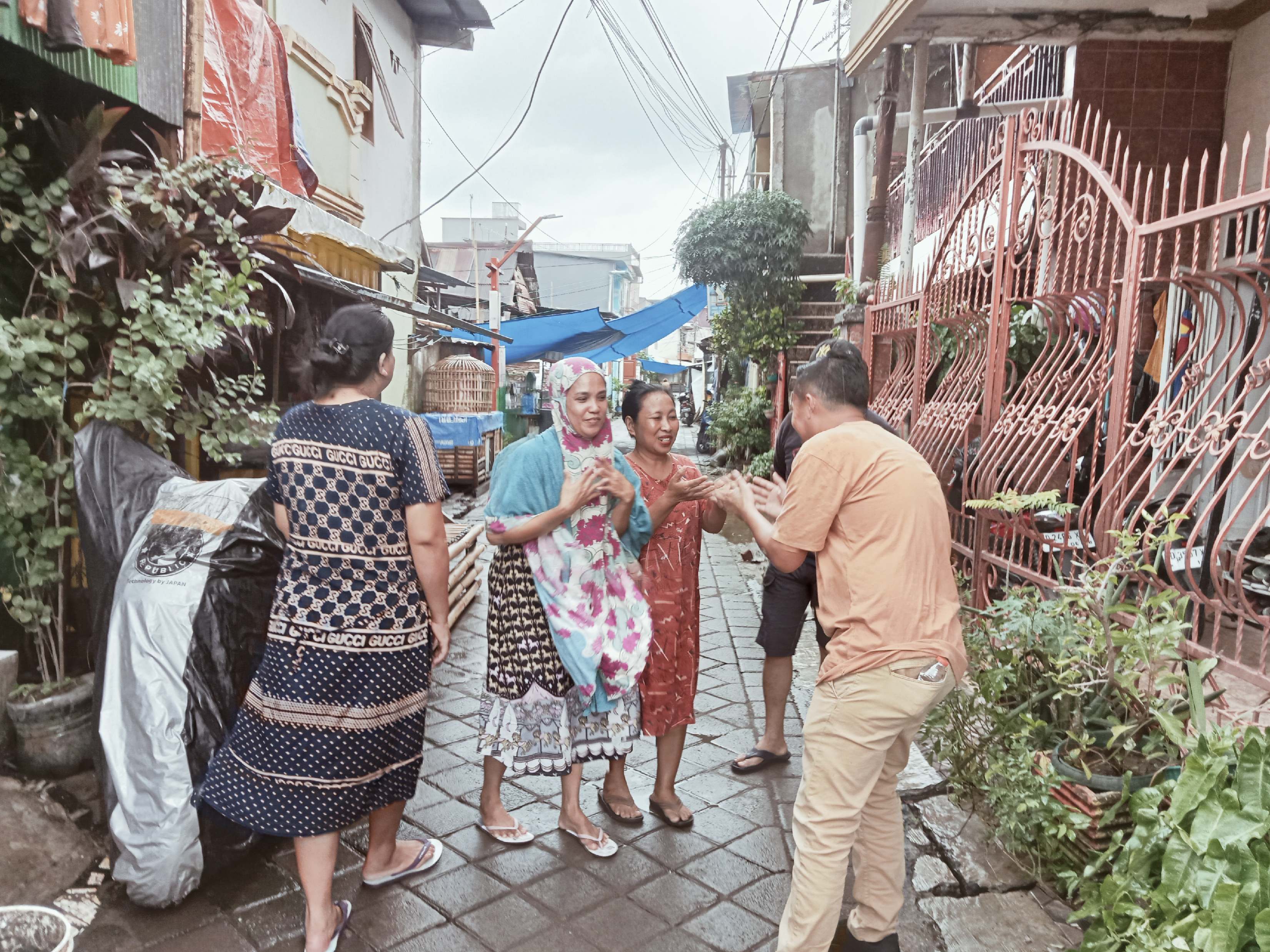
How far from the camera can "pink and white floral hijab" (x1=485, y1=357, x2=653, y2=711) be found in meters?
2.96

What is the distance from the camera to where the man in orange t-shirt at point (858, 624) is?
225cm

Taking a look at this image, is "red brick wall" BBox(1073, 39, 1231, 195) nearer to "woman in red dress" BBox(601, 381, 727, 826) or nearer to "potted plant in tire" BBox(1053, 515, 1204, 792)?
"potted plant in tire" BBox(1053, 515, 1204, 792)

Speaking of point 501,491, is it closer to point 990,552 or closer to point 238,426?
point 238,426

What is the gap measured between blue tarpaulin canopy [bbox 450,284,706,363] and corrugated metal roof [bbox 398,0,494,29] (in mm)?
4694

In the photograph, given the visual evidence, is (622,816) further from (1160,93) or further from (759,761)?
(1160,93)

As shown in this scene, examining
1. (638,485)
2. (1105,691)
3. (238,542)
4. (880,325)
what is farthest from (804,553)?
(880,325)

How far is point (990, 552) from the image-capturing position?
421 centimetres

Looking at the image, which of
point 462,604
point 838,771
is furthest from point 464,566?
point 838,771

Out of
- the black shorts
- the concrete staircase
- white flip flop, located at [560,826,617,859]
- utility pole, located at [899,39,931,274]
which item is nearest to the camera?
white flip flop, located at [560,826,617,859]

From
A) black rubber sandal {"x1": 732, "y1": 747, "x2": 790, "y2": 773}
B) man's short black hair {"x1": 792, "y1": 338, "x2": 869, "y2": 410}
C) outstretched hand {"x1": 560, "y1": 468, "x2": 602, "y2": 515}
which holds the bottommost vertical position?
black rubber sandal {"x1": 732, "y1": 747, "x2": 790, "y2": 773}

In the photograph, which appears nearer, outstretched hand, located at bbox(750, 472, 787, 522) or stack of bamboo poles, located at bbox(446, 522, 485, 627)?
outstretched hand, located at bbox(750, 472, 787, 522)

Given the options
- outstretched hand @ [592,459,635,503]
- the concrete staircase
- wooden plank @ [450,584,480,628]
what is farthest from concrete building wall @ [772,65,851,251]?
outstretched hand @ [592,459,635,503]

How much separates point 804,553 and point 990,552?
2222 millimetres

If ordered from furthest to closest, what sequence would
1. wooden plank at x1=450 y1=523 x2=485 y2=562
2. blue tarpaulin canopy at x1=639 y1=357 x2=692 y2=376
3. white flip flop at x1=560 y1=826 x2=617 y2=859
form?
blue tarpaulin canopy at x1=639 y1=357 x2=692 y2=376 → wooden plank at x1=450 y1=523 x2=485 y2=562 → white flip flop at x1=560 y1=826 x2=617 y2=859
